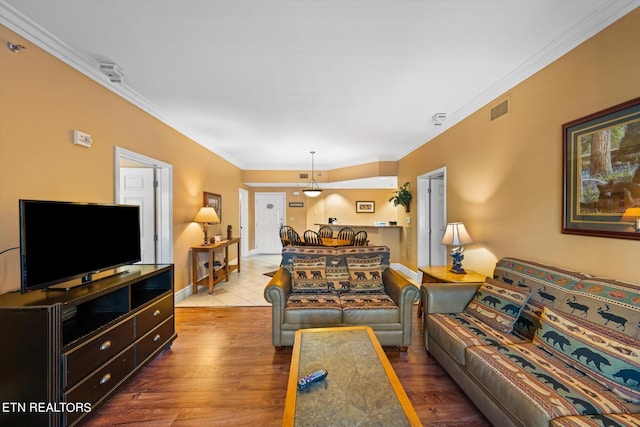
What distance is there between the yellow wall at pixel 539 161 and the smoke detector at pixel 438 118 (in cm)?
20

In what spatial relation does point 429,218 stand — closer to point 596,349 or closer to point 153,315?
point 596,349

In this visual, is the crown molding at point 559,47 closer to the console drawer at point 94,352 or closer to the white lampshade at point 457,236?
the white lampshade at point 457,236

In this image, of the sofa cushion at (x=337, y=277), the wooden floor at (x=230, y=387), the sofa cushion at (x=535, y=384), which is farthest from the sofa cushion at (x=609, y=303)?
the sofa cushion at (x=337, y=277)

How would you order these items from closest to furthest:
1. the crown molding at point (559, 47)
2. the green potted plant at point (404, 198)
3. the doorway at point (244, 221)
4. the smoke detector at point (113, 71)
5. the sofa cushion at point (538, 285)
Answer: the crown molding at point (559, 47) → the sofa cushion at point (538, 285) → the smoke detector at point (113, 71) → the green potted plant at point (404, 198) → the doorway at point (244, 221)

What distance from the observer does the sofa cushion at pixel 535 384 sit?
1230mm

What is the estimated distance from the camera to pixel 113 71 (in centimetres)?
241

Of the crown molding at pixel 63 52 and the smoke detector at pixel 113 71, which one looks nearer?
the crown molding at pixel 63 52

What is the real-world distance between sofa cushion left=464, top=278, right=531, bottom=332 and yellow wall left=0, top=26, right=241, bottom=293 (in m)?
3.17

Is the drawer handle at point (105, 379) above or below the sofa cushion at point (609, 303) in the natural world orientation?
below

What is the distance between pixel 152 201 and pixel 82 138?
1509 millimetres

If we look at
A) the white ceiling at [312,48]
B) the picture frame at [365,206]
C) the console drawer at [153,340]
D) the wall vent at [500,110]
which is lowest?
the console drawer at [153,340]

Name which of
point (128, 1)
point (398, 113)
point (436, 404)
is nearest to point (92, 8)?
point (128, 1)

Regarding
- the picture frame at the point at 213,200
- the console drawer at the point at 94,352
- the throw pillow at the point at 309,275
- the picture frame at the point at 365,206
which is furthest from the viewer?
the picture frame at the point at 365,206

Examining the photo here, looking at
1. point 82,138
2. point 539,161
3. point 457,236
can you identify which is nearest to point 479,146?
point 539,161
